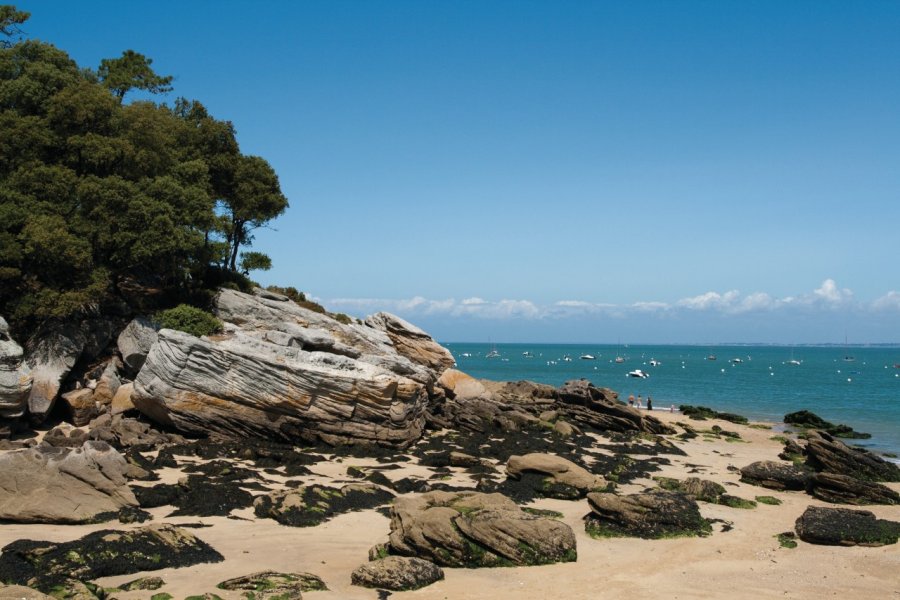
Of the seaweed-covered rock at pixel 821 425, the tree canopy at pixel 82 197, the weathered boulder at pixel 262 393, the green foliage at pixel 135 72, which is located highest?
the green foliage at pixel 135 72

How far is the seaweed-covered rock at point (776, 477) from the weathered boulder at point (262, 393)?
1527 centimetres

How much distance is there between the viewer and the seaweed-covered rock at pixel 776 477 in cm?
2627

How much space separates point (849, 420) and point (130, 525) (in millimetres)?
55187

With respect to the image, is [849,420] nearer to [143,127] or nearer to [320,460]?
[320,460]

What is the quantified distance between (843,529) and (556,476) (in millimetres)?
9067

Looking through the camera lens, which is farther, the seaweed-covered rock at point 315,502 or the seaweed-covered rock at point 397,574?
the seaweed-covered rock at point 315,502

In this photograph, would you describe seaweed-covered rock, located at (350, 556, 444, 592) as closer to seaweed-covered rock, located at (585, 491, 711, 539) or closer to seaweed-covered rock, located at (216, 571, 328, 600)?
seaweed-covered rock, located at (216, 571, 328, 600)

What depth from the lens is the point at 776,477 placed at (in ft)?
86.5

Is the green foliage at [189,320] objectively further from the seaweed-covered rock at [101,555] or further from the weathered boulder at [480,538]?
the weathered boulder at [480,538]

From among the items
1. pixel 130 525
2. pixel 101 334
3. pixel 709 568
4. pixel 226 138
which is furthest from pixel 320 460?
pixel 226 138

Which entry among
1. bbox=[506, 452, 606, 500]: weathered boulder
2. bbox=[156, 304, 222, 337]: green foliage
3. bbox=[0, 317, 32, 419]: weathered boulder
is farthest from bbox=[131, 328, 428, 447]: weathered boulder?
bbox=[506, 452, 606, 500]: weathered boulder

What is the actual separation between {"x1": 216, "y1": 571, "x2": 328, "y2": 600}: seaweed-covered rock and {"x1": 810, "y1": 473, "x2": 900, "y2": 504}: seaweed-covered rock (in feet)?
67.4

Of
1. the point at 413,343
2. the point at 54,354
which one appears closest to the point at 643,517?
the point at 54,354

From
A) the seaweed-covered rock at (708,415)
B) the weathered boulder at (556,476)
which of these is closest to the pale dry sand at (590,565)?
the weathered boulder at (556,476)
